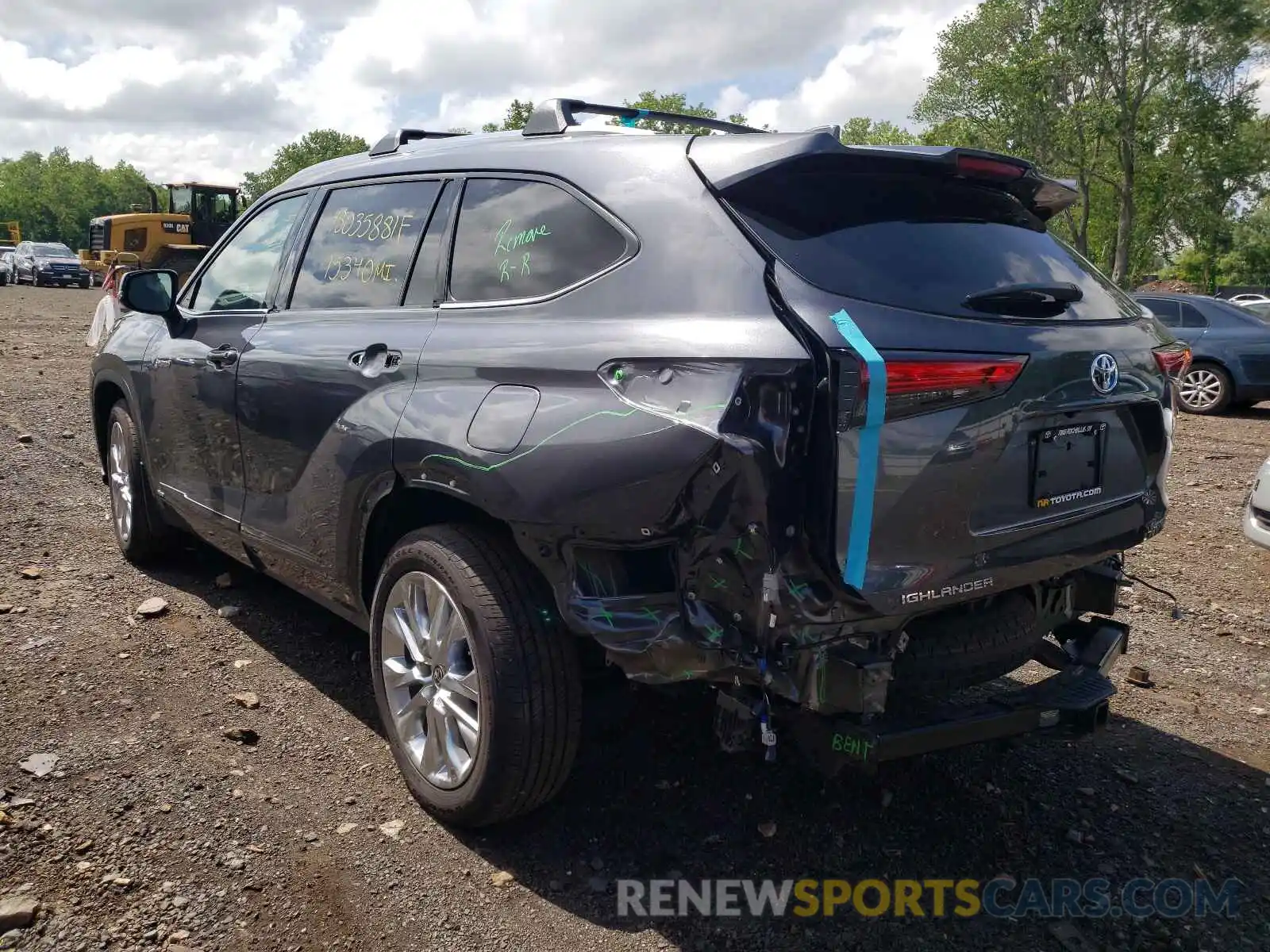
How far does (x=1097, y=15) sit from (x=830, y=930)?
3599 centimetres

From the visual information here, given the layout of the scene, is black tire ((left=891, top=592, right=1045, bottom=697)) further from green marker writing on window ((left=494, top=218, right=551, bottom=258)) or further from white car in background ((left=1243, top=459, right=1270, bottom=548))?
white car in background ((left=1243, top=459, right=1270, bottom=548))

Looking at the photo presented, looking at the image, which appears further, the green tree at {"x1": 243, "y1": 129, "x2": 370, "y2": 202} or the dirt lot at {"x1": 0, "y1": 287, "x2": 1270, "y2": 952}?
the green tree at {"x1": 243, "y1": 129, "x2": 370, "y2": 202}

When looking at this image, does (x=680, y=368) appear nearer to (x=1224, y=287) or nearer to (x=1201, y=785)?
(x=1201, y=785)

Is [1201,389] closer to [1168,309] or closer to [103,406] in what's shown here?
[1168,309]

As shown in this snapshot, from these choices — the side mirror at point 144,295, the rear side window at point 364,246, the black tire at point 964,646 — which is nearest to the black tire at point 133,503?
the side mirror at point 144,295

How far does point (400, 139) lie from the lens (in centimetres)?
393

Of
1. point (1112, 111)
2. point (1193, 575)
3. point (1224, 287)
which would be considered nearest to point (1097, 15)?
point (1112, 111)

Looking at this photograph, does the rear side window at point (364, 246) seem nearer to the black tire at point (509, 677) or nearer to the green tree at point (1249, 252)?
the black tire at point (509, 677)

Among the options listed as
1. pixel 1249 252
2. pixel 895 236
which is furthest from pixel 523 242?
pixel 1249 252

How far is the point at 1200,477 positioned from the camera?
812 centimetres

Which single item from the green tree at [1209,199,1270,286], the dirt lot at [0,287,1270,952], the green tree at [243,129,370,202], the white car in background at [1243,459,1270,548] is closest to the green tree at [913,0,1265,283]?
the green tree at [1209,199,1270,286]

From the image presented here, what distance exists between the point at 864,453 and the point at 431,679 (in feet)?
5.00

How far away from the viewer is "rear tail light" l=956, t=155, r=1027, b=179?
2727mm

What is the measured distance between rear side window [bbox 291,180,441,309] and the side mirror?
3.24 feet
